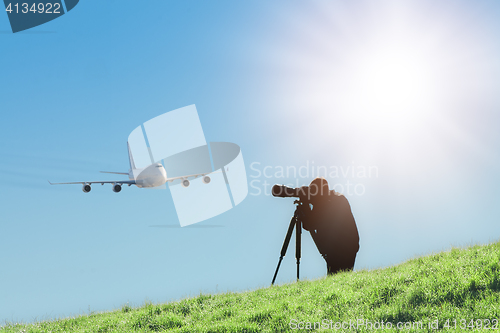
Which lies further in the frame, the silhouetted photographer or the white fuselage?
the white fuselage

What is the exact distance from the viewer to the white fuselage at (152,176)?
39.0 meters

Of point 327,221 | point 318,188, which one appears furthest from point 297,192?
point 327,221

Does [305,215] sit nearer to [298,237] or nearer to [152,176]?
[298,237]

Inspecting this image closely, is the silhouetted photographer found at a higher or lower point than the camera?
lower

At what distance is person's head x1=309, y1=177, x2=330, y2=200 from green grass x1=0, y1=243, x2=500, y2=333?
2244mm

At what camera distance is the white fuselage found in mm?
39031

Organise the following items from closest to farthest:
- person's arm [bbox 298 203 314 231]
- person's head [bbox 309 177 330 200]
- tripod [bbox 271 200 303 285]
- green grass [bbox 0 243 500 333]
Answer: green grass [bbox 0 243 500 333], tripod [bbox 271 200 303 285], person's arm [bbox 298 203 314 231], person's head [bbox 309 177 330 200]

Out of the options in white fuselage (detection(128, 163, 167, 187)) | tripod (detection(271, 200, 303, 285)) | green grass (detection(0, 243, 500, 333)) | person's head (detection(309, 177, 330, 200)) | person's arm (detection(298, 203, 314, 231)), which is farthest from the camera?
white fuselage (detection(128, 163, 167, 187))

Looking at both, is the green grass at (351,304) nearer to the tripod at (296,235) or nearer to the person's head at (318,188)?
the tripod at (296,235)

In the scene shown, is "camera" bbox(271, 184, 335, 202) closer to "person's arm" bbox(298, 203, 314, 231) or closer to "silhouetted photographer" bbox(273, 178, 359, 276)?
"silhouetted photographer" bbox(273, 178, 359, 276)

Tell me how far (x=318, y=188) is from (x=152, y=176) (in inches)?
1268

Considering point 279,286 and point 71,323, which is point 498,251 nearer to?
point 279,286

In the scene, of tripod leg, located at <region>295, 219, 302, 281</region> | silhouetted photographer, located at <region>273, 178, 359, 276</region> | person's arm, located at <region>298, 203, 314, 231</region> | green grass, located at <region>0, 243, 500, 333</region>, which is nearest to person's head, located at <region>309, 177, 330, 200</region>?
silhouetted photographer, located at <region>273, 178, 359, 276</region>

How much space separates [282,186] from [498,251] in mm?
4400
